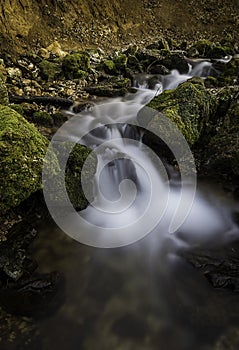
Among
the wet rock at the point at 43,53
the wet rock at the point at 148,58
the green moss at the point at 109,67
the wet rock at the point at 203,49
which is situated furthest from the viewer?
the wet rock at the point at 203,49

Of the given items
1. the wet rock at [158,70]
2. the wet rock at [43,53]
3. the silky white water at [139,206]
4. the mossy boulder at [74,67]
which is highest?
the wet rock at [43,53]

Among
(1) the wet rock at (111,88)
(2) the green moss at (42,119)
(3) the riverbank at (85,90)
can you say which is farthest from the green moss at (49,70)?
(2) the green moss at (42,119)

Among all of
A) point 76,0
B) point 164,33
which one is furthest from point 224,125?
point 164,33

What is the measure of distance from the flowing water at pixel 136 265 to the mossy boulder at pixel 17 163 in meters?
0.74

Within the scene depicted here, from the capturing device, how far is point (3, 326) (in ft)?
9.98

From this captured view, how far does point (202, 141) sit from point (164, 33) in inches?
574

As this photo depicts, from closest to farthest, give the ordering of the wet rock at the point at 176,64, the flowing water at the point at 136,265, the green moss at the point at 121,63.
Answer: the flowing water at the point at 136,265 < the green moss at the point at 121,63 < the wet rock at the point at 176,64

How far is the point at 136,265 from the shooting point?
13.5 feet

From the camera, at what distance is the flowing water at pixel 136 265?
3176mm

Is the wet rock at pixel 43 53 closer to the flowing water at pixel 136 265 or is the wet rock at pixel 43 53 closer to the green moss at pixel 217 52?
the flowing water at pixel 136 265

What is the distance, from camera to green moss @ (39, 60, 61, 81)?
9.53m

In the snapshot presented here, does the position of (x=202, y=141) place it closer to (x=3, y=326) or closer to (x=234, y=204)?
(x=234, y=204)

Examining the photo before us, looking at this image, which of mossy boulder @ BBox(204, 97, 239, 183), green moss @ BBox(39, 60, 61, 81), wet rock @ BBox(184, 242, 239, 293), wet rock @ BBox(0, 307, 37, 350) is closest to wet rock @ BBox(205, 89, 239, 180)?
mossy boulder @ BBox(204, 97, 239, 183)

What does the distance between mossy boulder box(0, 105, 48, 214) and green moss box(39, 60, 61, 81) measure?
5892mm
